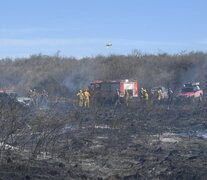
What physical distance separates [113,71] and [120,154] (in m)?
57.6

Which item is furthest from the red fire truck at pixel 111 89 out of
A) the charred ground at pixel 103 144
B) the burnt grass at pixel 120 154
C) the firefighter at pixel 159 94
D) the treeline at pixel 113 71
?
the burnt grass at pixel 120 154

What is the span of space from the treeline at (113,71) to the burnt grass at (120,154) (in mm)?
41273

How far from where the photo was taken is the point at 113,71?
2913 inches

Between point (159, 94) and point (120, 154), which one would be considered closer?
point (120, 154)

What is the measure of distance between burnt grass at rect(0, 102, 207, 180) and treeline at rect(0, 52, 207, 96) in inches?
1625

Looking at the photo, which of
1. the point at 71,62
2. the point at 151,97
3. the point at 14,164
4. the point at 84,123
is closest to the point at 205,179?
the point at 14,164

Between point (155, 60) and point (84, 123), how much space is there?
56217 millimetres

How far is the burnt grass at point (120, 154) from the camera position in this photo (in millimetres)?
13008

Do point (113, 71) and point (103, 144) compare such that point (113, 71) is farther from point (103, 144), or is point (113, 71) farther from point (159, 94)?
point (103, 144)

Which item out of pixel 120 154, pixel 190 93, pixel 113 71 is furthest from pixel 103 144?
pixel 113 71

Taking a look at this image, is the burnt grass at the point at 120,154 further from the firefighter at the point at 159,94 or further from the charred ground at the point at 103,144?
the firefighter at the point at 159,94

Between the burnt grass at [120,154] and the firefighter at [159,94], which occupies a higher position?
the firefighter at [159,94]

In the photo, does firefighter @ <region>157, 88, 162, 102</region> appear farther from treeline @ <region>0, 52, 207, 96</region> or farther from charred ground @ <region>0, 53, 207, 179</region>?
treeline @ <region>0, 52, 207, 96</region>

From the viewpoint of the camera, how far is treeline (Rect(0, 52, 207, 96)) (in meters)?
70.3
